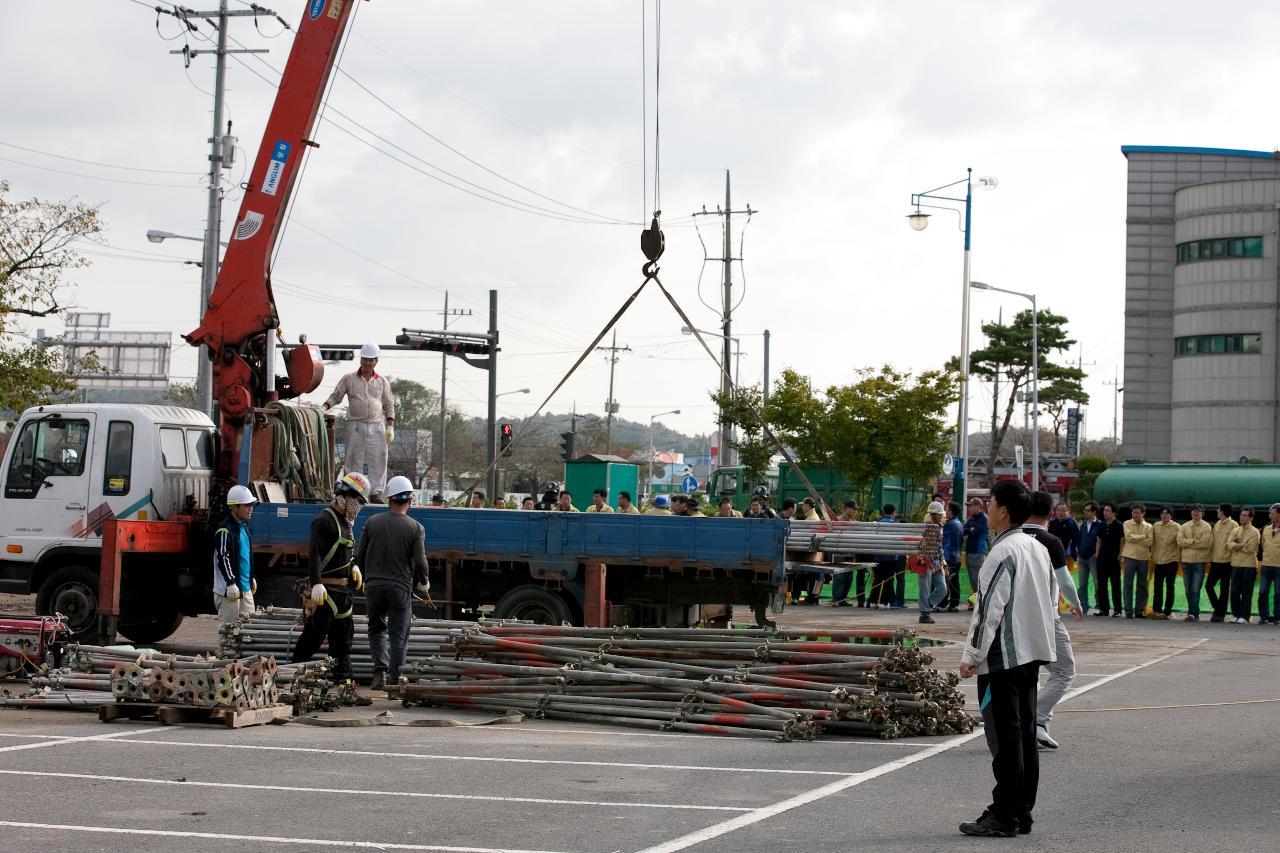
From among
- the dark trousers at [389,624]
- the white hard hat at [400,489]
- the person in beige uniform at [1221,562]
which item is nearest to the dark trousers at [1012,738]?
the dark trousers at [389,624]

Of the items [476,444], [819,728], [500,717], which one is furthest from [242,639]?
[476,444]

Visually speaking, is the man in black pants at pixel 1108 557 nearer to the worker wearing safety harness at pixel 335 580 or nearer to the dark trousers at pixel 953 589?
the dark trousers at pixel 953 589

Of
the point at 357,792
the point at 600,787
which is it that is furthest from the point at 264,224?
the point at 600,787

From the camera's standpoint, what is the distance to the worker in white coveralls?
1691 centimetres

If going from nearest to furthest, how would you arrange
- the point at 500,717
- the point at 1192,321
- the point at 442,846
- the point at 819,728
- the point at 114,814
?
the point at 442,846, the point at 114,814, the point at 819,728, the point at 500,717, the point at 1192,321

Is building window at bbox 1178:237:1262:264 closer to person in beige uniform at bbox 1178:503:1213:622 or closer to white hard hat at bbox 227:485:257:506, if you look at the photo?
person in beige uniform at bbox 1178:503:1213:622

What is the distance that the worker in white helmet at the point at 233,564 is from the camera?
46.1ft

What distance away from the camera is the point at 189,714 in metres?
11.2

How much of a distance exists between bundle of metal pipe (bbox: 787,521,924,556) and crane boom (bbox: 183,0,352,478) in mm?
6341

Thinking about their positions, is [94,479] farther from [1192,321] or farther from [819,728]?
[1192,321]

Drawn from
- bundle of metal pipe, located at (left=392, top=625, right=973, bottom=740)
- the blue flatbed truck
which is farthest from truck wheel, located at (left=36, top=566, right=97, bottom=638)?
bundle of metal pipe, located at (left=392, top=625, right=973, bottom=740)

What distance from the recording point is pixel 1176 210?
60000 millimetres

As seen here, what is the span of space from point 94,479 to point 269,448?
1.89 meters

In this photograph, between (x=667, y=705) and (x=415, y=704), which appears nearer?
(x=667, y=705)
